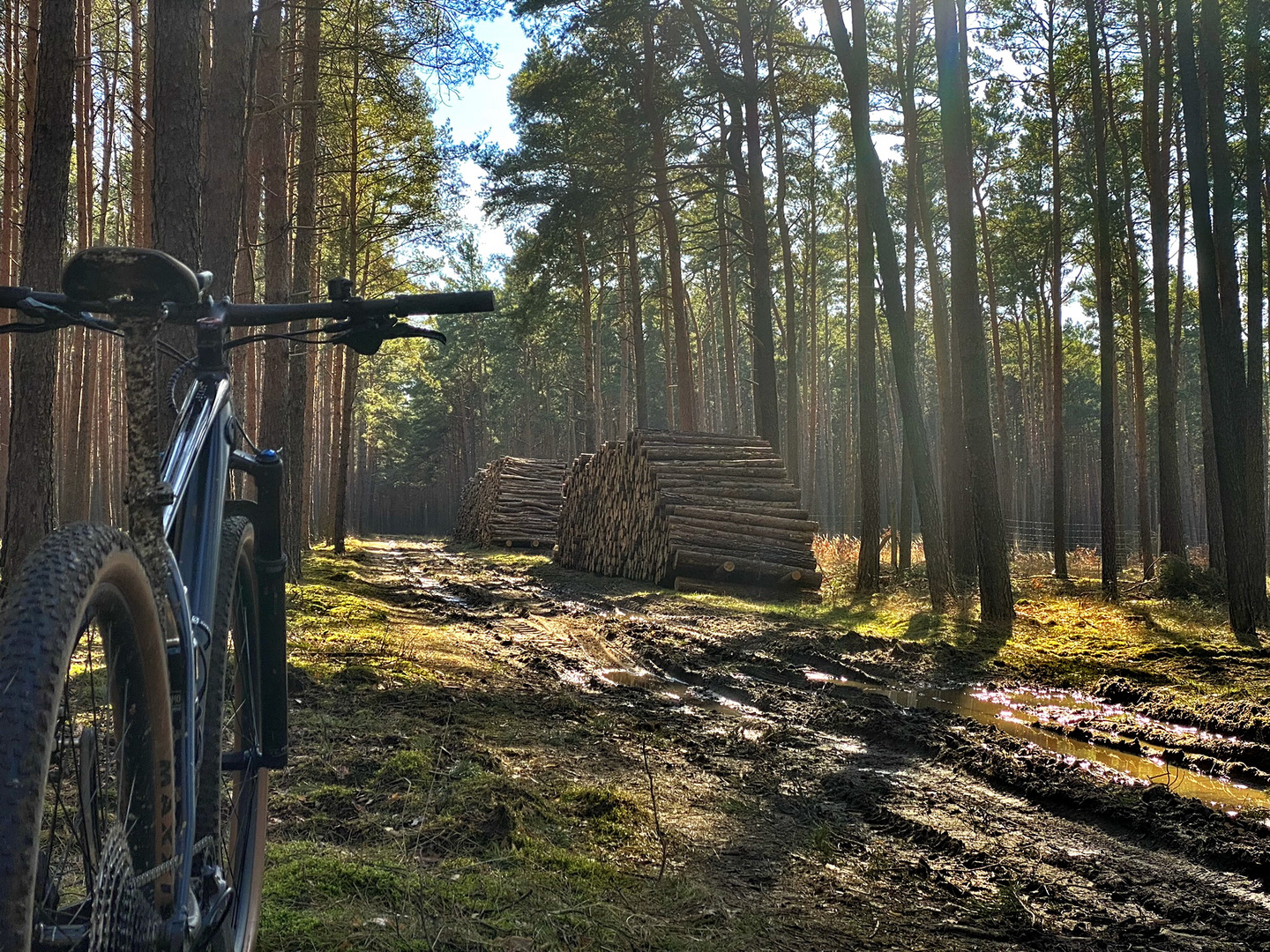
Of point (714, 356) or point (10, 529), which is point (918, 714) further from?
point (714, 356)

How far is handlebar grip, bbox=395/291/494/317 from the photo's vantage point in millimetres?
2357

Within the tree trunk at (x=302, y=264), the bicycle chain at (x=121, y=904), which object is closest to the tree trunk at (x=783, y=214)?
the tree trunk at (x=302, y=264)

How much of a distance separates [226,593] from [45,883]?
2.81 feet

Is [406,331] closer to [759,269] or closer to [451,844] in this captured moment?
[451,844]

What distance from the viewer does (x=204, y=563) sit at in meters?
2.04

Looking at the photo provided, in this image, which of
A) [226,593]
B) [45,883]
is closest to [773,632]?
[226,593]

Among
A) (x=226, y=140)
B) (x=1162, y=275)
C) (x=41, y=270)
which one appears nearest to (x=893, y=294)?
(x=1162, y=275)

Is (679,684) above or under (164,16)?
under

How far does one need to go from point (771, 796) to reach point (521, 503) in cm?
2680

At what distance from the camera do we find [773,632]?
10805mm

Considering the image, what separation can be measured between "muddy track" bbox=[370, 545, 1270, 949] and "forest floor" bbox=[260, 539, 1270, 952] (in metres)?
0.02

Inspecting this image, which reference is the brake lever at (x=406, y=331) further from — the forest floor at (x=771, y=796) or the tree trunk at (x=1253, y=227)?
the tree trunk at (x=1253, y=227)

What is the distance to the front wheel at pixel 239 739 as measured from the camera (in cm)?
225

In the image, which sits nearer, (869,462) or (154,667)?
(154,667)
